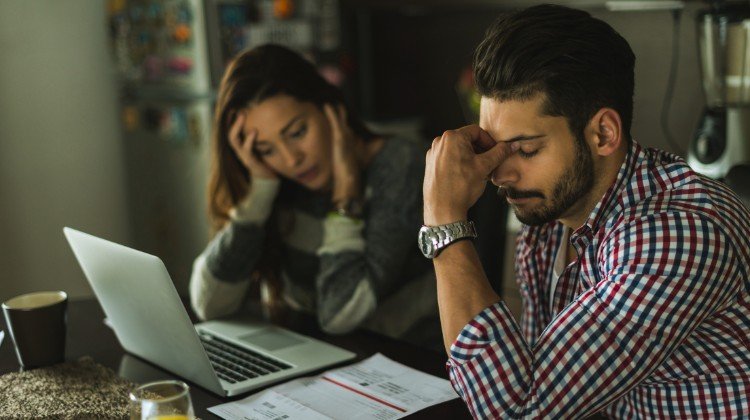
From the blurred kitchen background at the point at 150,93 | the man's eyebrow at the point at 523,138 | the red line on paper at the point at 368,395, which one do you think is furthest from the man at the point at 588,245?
the blurred kitchen background at the point at 150,93

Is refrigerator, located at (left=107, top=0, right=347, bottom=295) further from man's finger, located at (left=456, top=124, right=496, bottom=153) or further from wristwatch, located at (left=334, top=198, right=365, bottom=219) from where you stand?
man's finger, located at (left=456, top=124, right=496, bottom=153)

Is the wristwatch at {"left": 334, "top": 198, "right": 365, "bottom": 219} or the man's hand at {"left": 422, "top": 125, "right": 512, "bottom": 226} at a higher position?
the man's hand at {"left": 422, "top": 125, "right": 512, "bottom": 226}

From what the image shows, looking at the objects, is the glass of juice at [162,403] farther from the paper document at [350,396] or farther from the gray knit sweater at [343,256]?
the gray knit sweater at [343,256]

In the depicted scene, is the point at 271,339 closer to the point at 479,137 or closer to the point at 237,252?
the point at 237,252

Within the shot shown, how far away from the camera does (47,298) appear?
1.38 metres

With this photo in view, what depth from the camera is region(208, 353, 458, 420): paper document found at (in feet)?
3.63

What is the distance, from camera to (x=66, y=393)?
1.20 meters

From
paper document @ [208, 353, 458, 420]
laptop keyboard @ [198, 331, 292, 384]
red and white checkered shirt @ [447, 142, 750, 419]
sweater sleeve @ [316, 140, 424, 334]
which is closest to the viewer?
red and white checkered shirt @ [447, 142, 750, 419]

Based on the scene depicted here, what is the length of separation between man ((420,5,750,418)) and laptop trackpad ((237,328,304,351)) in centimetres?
37

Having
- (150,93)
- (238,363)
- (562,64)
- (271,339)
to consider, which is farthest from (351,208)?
(150,93)

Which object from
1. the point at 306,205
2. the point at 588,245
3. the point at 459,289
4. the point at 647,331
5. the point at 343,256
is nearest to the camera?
the point at 647,331

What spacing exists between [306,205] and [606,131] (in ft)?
2.80

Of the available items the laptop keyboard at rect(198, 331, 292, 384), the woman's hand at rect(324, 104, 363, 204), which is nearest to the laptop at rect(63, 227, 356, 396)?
the laptop keyboard at rect(198, 331, 292, 384)

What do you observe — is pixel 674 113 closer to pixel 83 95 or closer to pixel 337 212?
pixel 337 212
